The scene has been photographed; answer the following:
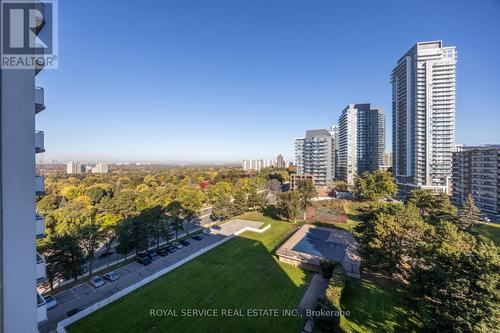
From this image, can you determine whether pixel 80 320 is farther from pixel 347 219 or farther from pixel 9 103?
pixel 347 219

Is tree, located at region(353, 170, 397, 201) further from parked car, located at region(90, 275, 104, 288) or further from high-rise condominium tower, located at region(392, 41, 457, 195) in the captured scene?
parked car, located at region(90, 275, 104, 288)

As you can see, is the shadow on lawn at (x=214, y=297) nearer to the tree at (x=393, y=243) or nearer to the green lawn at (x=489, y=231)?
the tree at (x=393, y=243)

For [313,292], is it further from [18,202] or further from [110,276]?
[18,202]

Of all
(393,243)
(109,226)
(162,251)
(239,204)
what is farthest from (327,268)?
(109,226)

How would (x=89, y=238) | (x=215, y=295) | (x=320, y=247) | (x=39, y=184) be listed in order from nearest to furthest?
(x=39, y=184) < (x=215, y=295) < (x=89, y=238) < (x=320, y=247)

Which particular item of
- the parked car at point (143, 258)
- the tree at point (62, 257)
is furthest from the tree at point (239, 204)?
the tree at point (62, 257)

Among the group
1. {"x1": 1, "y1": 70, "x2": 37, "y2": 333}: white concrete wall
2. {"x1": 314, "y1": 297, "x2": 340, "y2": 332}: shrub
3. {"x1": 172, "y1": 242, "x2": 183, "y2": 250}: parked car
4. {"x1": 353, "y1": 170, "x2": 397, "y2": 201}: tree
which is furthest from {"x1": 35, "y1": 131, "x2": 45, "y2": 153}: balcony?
{"x1": 353, "y1": 170, "x2": 397, "y2": 201}: tree
